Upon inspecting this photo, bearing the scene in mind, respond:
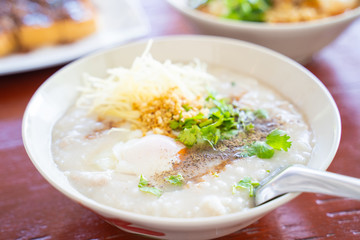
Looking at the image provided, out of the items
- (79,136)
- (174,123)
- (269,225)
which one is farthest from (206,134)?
(79,136)

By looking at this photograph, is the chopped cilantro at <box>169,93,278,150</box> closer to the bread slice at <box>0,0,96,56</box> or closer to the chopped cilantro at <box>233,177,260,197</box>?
the chopped cilantro at <box>233,177,260,197</box>

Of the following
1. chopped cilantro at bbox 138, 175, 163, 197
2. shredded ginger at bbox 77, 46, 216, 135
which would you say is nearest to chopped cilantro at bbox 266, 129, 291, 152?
shredded ginger at bbox 77, 46, 216, 135

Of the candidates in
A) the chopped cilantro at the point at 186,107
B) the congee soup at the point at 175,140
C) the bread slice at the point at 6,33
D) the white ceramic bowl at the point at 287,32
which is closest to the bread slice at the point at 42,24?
the bread slice at the point at 6,33

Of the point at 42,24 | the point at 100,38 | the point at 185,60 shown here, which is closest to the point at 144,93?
the point at 185,60

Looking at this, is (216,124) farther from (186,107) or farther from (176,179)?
(176,179)

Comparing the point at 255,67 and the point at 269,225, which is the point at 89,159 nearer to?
the point at 269,225

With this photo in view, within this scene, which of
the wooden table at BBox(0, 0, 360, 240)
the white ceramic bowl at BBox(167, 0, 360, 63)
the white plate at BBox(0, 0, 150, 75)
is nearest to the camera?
the wooden table at BBox(0, 0, 360, 240)
